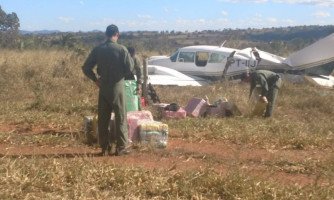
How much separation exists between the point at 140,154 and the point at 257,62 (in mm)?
13002

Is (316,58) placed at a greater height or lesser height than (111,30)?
lesser

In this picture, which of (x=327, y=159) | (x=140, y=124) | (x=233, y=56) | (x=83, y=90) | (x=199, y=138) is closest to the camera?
(x=327, y=159)

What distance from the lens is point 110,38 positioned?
7281 millimetres

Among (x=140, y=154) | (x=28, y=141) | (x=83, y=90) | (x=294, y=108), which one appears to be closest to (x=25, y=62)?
(x=83, y=90)

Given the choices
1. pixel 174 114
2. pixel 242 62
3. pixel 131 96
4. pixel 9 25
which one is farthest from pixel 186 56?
pixel 9 25

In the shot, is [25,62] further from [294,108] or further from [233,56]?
[294,108]

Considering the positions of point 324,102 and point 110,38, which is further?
point 324,102

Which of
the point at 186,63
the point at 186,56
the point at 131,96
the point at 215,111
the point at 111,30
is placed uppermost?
the point at 111,30

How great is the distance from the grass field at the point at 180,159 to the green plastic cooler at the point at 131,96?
806 mm

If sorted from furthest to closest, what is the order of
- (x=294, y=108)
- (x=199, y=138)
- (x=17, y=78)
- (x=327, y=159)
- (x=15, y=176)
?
(x=17, y=78)
(x=294, y=108)
(x=199, y=138)
(x=327, y=159)
(x=15, y=176)

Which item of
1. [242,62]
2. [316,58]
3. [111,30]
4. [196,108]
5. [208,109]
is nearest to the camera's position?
[111,30]

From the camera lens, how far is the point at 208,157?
23.9 ft

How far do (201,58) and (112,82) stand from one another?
13725 millimetres

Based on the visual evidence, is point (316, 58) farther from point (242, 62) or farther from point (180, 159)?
point (180, 159)
